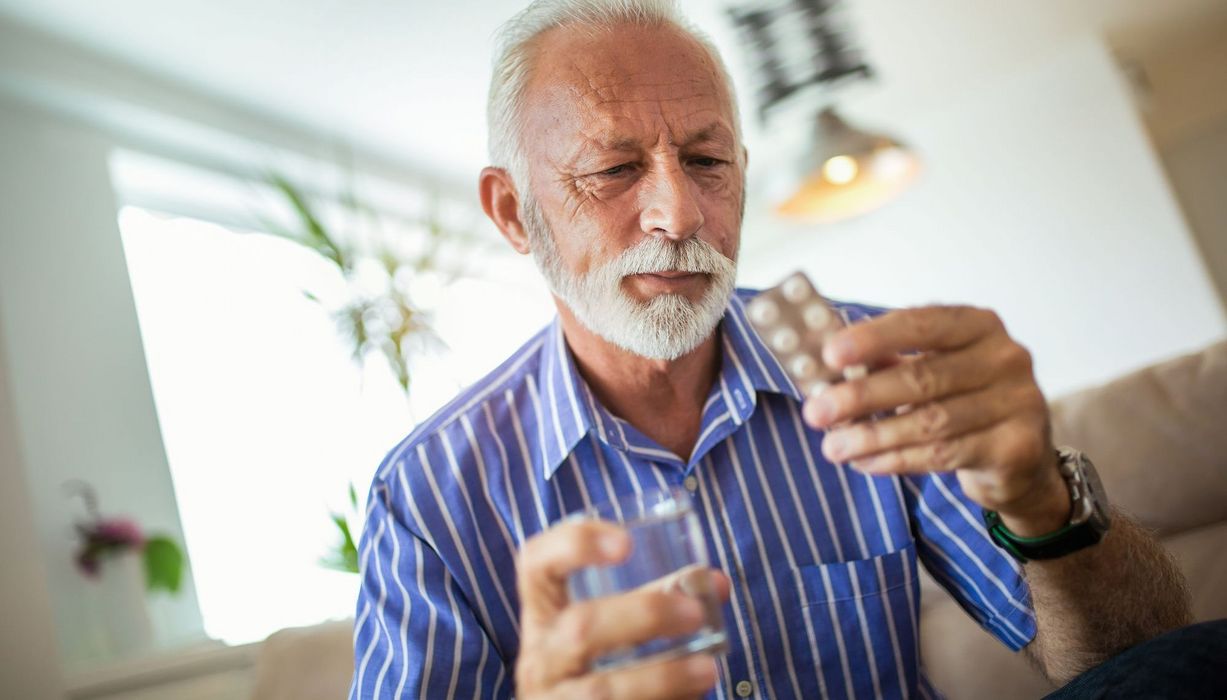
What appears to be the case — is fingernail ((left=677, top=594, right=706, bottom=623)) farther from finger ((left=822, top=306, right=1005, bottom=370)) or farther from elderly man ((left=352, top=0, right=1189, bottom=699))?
elderly man ((left=352, top=0, right=1189, bottom=699))

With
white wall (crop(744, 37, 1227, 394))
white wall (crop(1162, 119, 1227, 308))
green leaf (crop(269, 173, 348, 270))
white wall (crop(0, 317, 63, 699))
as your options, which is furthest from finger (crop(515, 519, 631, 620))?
white wall (crop(1162, 119, 1227, 308))

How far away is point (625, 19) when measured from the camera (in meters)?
1.36

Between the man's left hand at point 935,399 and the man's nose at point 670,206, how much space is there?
0.50 m

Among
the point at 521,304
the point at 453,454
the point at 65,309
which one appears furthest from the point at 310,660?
the point at 521,304

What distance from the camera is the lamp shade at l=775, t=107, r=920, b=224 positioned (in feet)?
9.04

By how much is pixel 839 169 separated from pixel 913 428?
221 cm

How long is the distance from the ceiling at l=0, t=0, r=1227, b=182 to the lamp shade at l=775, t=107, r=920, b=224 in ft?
4.51

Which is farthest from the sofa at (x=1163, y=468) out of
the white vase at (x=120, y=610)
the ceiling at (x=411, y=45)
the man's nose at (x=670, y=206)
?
the ceiling at (x=411, y=45)

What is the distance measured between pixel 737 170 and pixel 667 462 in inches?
18.0

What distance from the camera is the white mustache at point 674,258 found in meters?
1.21

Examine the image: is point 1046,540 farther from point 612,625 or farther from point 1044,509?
point 612,625

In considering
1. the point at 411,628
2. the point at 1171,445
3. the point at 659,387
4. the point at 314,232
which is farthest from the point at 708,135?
the point at 314,232

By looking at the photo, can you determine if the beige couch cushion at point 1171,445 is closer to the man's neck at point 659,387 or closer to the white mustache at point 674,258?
the man's neck at point 659,387

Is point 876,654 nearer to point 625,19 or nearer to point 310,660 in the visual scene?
point 625,19
